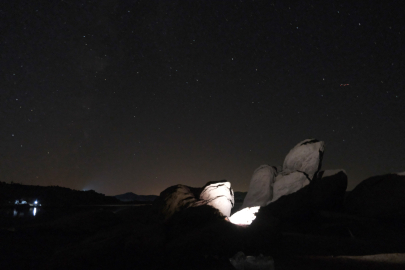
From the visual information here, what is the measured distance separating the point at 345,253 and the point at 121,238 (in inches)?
230

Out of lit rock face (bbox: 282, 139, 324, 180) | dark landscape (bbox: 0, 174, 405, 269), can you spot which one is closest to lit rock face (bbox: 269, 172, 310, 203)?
lit rock face (bbox: 282, 139, 324, 180)

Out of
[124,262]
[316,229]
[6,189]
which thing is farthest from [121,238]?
[6,189]

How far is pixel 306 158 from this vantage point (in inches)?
507

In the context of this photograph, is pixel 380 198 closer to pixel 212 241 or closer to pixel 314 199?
pixel 314 199

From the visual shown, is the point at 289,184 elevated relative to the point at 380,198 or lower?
elevated

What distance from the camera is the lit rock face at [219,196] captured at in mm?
10250

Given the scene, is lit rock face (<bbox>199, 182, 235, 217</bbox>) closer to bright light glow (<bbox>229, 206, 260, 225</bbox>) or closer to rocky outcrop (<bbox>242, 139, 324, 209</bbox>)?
bright light glow (<bbox>229, 206, 260, 225</bbox>)

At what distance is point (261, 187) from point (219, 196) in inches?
151

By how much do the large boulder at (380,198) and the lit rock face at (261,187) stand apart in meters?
3.87

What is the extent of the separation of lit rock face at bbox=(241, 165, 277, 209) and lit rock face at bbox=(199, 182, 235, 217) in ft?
8.12

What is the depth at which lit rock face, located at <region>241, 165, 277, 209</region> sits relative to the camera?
12.9 meters

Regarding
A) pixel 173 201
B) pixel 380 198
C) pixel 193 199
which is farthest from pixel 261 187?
pixel 173 201

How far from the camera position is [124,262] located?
18.2 ft

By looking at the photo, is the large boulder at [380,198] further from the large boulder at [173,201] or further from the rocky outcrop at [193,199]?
the large boulder at [173,201]
